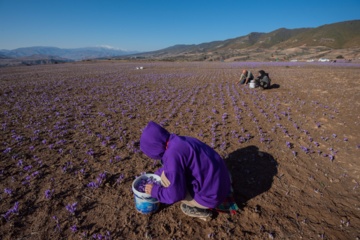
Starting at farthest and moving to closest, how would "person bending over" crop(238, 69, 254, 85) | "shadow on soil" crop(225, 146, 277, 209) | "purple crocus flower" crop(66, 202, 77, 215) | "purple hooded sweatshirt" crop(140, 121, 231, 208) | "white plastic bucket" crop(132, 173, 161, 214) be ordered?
"person bending over" crop(238, 69, 254, 85) → "shadow on soil" crop(225, 146, 277, 209) → "purple crocus flower" crop(66, 202, 77, 215) → "white plastic bucket" crop(132, 173, 161, 214) → "purple hooded sweatshirt" crop(140, 121, 231, 208)

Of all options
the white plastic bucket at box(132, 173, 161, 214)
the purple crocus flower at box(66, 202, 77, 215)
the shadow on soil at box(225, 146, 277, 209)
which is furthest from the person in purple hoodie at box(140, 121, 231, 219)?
the purple crocus flower at box(66, 202, 77, 215)

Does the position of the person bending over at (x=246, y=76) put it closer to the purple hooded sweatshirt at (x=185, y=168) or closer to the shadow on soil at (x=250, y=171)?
the shadow on soil at (x=250, y=171)

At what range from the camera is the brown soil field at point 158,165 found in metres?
4.32

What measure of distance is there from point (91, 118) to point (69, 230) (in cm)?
780

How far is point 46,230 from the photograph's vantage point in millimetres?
4207

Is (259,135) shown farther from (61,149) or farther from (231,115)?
(61,149)

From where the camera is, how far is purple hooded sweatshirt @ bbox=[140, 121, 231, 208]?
3.54m

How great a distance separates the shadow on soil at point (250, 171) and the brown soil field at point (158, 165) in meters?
0.03

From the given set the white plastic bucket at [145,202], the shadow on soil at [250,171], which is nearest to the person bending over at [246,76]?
the shadow on soil at [250,171]

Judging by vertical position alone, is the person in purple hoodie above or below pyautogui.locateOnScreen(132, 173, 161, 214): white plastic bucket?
above

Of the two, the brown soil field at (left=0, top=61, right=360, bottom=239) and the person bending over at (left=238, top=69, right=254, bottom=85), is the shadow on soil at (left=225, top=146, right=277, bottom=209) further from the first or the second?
the person bending over at (left=238, top=69, right=254, bottom=85)

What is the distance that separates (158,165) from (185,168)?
3.08 metres

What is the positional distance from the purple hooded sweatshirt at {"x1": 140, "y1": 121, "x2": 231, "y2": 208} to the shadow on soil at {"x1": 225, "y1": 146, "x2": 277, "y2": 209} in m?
1.42

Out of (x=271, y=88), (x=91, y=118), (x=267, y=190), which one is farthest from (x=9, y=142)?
(x=271, y=88)
